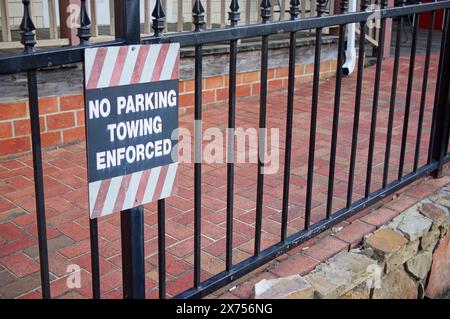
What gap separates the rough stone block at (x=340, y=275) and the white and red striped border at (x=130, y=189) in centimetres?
82

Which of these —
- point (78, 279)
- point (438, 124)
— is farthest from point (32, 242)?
point (438, 124)

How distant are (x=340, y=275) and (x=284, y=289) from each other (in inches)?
13.1

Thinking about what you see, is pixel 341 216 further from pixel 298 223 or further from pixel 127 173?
pixel 127 173

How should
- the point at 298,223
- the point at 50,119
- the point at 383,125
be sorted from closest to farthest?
the point at 298,223, the point at 50,119, the point at 383,125

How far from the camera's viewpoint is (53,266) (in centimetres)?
243

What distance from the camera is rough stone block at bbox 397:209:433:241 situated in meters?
2.89

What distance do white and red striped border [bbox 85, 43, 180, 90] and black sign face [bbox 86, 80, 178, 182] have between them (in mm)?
22

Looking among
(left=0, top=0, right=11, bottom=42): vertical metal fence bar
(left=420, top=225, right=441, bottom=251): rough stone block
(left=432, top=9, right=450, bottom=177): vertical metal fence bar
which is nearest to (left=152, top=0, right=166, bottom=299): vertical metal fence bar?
(left=420, top=225, right=441, bottom=251): rough stone block

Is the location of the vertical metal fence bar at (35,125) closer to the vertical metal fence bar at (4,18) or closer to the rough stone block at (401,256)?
the rough stone block at (401,256)

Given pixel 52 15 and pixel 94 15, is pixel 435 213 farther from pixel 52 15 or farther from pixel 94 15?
pixel 52 15

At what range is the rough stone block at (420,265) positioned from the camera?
3.01 metres

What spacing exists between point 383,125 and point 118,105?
3484 mm

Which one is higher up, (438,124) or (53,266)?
(438,124)
